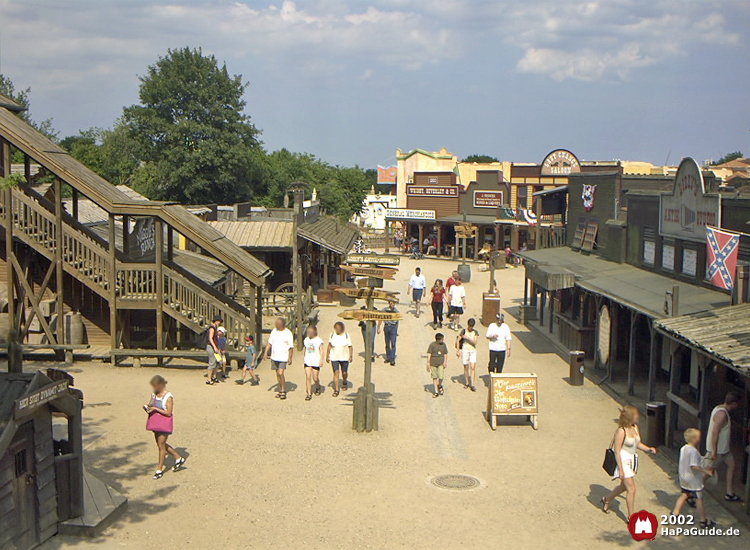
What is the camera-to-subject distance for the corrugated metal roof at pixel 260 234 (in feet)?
97.7

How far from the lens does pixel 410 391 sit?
17484 millimetres

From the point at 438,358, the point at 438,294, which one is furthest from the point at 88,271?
the point at 438,294

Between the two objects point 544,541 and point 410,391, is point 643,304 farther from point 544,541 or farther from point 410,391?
point 544,541

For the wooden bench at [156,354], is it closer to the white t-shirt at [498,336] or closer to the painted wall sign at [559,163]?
the white t-shirt at [498,336]

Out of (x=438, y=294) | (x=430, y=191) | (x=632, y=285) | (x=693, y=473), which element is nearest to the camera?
(x=693, y=473)

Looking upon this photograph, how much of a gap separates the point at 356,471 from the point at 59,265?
1018 cm

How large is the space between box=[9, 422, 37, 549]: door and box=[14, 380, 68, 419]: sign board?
0.31m

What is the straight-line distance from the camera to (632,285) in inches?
696

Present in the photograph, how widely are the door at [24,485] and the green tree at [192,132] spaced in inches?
1965

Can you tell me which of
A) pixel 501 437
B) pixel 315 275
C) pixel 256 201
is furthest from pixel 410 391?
pixel 256 201

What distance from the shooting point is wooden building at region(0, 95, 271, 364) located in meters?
18.6

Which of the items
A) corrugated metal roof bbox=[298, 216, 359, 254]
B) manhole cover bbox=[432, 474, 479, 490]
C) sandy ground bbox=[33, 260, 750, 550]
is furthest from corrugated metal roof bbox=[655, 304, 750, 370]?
corrugated metal roof bbox=[298, 216, 359, 254]

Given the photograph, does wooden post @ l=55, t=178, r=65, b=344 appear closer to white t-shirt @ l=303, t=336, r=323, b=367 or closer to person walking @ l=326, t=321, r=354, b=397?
white t-shirt @ l=303, t=336, r=323, b=367

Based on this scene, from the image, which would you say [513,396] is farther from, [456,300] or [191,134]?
[191,134]
